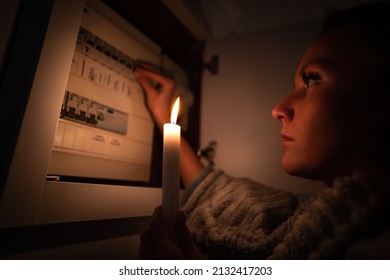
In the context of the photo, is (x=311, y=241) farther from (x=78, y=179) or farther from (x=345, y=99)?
(x=78, y=179)

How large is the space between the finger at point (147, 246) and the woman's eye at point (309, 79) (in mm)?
388

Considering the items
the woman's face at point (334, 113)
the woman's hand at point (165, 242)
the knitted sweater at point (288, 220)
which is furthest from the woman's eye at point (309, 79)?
the woman's hand at point (165, 242)

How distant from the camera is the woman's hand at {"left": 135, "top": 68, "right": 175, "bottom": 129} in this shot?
610mm

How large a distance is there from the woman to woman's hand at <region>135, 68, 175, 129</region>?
0.23 m

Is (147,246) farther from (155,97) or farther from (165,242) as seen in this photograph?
(155,97)

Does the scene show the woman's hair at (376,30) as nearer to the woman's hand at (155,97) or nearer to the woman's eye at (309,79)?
the woman's eye at (309,79)

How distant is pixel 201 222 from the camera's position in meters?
0.48

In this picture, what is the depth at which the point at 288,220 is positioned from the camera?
0.43 meters

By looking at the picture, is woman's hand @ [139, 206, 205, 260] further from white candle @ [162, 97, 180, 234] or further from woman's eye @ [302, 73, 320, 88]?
woman's eye @ [302, 73, 320, 88]

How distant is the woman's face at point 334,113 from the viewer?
36cm

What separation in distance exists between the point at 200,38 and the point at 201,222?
601 mm

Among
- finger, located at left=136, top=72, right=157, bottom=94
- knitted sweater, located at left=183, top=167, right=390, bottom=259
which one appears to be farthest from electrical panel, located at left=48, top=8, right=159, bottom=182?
knitted sweater, located at left=183, top=167, right=390, bottom=259

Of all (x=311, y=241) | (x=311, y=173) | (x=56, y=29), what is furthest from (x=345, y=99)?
(x=56, y=29)

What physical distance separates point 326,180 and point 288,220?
0.11 metres
